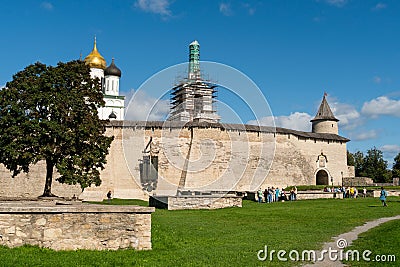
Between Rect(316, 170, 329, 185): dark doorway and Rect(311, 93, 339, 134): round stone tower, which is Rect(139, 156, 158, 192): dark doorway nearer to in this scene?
Rect(316, 170, 329, 185): dark doorway

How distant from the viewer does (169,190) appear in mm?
32844

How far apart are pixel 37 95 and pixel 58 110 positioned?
1206 millimetres

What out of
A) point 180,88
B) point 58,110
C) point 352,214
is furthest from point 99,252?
point 180,88

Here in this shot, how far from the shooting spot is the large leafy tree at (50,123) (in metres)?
19.0

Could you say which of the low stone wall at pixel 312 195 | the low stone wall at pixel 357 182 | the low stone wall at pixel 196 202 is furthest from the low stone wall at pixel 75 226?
the low stone wall at pixel 357 182

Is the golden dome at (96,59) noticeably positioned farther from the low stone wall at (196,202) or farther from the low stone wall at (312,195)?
the low stone wall at (196,202)

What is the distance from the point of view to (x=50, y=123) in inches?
737

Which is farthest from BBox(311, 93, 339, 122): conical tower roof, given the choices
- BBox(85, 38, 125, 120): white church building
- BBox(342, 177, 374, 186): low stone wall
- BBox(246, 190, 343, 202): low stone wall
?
BBox(85, 38, 125, 120): white church building

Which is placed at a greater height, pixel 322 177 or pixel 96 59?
pixel 96 59

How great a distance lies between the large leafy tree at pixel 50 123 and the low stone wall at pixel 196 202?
13.2 ft

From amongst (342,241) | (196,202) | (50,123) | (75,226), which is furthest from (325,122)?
(75,226)

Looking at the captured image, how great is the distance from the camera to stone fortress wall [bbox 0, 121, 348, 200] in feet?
103

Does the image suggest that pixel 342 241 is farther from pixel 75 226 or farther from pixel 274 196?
pixel 274 196

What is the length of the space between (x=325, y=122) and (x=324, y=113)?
1.20 m
